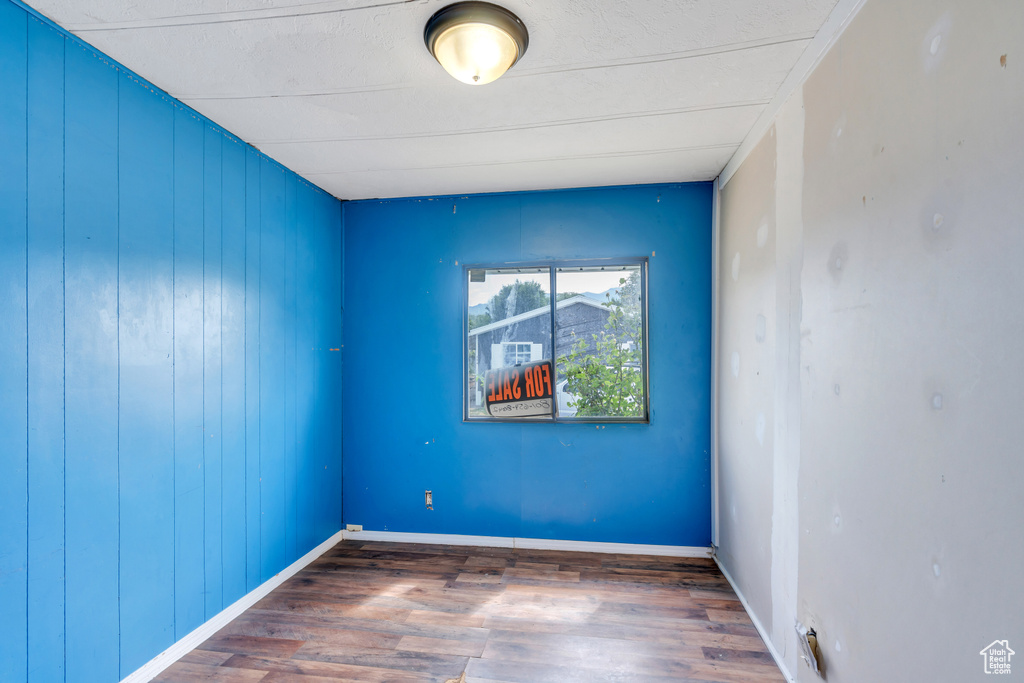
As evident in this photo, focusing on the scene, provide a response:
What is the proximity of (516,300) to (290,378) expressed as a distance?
163cm

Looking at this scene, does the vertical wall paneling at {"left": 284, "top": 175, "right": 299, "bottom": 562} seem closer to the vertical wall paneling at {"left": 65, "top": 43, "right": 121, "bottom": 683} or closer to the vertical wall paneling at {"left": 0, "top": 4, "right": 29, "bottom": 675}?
the vertical wall paneling at {"left": 65, "top": 43, "right": 121, "bottom": 683}

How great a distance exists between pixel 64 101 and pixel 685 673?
3348 millimetres

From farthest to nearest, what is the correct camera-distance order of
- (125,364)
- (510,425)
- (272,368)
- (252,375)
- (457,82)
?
(510,425) → (272,368) → (252,375) → (457,82) → (125,364)

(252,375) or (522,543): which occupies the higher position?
(252,375)

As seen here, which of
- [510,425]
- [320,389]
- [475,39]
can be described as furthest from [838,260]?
[320,389]

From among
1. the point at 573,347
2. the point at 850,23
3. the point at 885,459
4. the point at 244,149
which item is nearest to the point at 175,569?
the point at 244,149

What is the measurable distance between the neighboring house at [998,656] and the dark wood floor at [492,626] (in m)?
1.32

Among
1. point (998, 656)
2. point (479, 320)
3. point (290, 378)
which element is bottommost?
point (998, 656)

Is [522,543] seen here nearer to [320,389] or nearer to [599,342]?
[599,342]

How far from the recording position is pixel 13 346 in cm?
161

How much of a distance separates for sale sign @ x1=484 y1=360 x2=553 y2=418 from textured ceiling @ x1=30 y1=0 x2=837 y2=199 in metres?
1.41

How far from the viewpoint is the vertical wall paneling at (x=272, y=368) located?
283 centimetres

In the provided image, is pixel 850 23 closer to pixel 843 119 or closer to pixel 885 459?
pixel 843 119

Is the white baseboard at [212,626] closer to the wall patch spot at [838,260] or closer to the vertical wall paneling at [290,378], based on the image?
the vertical wall paneling at [290,378]
